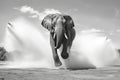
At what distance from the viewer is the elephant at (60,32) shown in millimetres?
11461

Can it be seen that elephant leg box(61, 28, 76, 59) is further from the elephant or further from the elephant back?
the elephant back

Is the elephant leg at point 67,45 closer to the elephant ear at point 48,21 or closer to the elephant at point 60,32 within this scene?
the elephant at point 60,32

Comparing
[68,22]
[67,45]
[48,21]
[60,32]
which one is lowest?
[67,45]

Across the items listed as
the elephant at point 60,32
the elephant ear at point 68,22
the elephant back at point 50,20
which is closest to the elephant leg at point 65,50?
the elephant at point 60,32

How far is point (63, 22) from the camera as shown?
11789 millimetres

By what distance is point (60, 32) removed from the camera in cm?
1136

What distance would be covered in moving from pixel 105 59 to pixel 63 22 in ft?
31.6

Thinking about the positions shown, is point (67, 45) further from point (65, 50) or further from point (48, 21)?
point (48, 21)

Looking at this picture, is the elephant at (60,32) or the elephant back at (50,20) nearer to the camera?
the elephant at (60,32)

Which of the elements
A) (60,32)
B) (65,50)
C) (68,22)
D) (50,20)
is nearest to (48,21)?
A: (50,20)

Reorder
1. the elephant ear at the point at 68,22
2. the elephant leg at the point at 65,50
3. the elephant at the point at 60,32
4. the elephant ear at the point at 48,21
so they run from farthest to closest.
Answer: the elephant ear at the point at 48,21 → the elephant ear at the point at 68,22 → the elephant leg at the point at 65,50 → the elephant at the point at 60,32

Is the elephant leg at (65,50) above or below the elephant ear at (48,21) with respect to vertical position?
below

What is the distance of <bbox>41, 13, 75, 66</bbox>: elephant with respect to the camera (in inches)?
451

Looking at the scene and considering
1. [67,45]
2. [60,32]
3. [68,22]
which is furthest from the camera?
[68,22]
